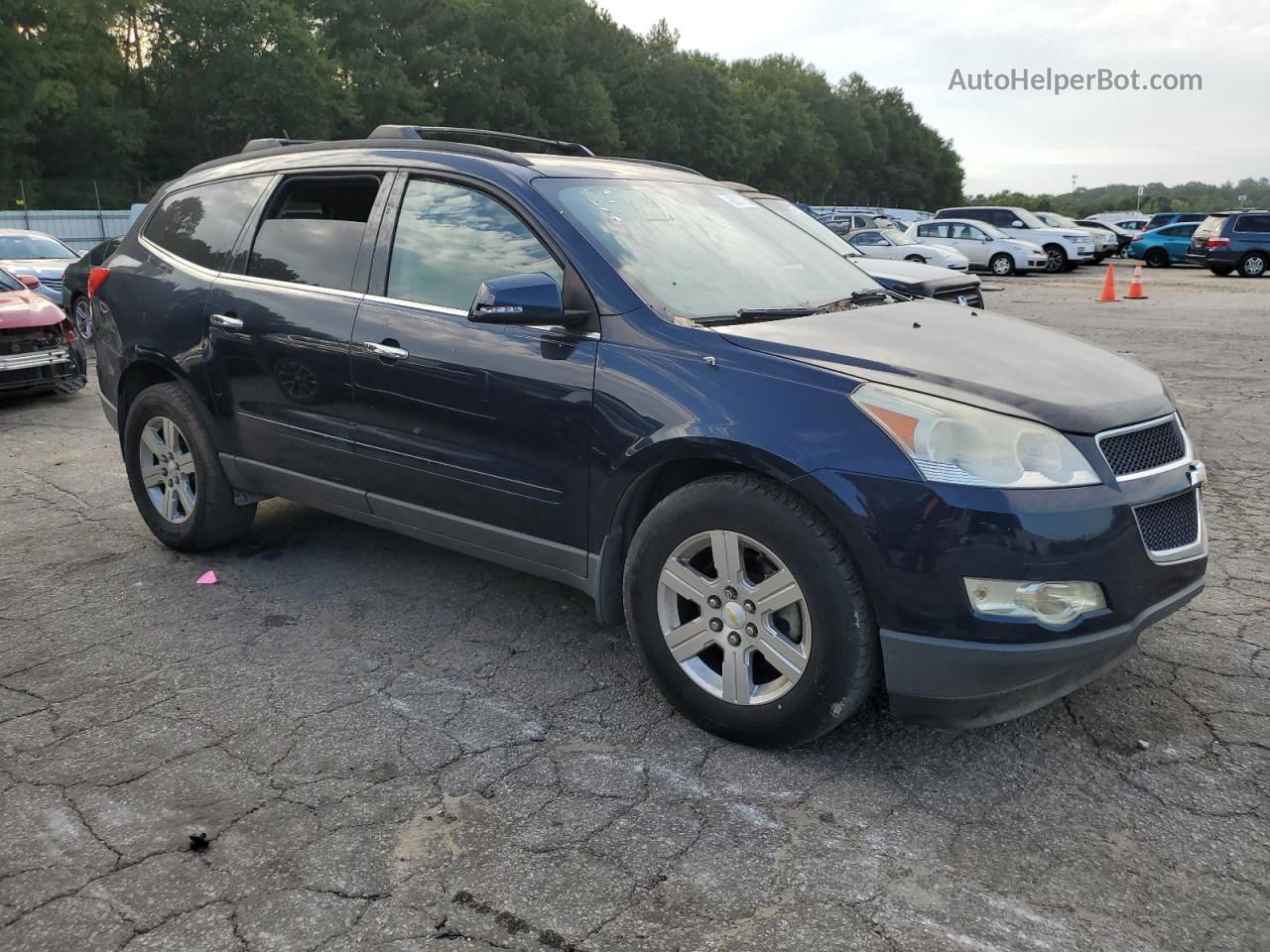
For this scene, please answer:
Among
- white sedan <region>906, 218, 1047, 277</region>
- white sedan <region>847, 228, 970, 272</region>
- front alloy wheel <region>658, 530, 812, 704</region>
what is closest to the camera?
front alloy wheel <region>658, 530, 812, 704</region>

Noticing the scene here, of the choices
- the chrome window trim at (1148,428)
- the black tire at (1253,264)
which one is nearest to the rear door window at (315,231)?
the chrome window trim at (1148,428)

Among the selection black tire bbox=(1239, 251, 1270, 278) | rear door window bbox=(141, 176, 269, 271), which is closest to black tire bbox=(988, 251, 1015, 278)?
black tire bbox=(1239, 251, 1270, 278)

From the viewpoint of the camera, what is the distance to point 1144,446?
3.01 meters

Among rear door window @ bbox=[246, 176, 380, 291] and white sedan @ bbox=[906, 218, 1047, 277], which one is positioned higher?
white sedan @ bbox=[906, 218, 1047, 277]

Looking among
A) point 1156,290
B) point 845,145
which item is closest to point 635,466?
point 1156,290

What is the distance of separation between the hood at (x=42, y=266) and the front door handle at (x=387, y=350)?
37.8 feet

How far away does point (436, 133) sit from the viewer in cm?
477

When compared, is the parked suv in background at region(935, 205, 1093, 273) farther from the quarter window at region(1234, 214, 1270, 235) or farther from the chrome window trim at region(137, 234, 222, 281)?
the chrome window trim at region(137, 234, 222, 281)

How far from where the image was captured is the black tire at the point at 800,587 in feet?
9.31

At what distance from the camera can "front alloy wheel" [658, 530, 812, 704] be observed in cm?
297

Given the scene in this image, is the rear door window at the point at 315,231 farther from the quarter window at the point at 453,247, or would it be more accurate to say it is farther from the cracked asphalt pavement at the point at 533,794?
the cracked asphalt pavement at the point at 533,794

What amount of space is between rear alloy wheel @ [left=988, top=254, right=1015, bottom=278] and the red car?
24.2m

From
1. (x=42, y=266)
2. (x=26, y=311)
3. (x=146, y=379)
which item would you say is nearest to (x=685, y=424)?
(x=146, y=379)

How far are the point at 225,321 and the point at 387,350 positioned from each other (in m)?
1.06
